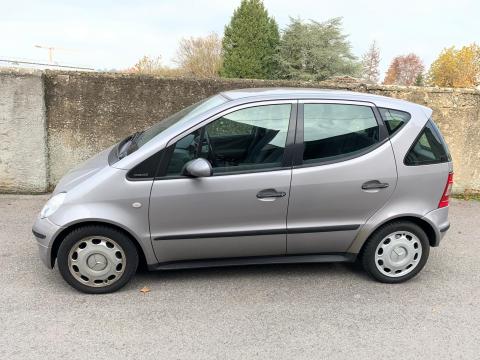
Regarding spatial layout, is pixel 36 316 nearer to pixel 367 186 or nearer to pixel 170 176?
pixel 170 176

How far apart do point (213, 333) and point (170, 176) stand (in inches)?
46.9

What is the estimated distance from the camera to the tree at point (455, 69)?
41.2 metres

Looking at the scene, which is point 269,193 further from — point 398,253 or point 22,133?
point 22,133

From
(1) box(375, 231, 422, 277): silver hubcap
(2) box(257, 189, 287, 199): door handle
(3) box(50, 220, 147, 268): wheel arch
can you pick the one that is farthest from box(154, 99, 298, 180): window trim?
(1) box(375, 231, 422, 277): silver hubcap

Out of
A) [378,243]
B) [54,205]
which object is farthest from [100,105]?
[378,243]

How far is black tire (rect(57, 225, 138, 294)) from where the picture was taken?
10.9 feet

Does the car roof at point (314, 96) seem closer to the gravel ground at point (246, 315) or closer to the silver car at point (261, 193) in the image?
the silver car at point (261, 193)

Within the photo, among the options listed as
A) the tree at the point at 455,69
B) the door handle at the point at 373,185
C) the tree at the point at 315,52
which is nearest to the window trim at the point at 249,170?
the door handle at the point at 373,185

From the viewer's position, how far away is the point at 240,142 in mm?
3459

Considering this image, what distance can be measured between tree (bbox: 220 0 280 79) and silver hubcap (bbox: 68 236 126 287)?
1899 centimetres

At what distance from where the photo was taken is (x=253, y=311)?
130 inches

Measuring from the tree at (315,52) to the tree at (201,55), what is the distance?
5.26 metres

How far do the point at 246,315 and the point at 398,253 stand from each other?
1.45m

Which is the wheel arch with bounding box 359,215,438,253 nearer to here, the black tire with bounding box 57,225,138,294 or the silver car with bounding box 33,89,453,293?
the silver car with bounding box 33,89,453,293
